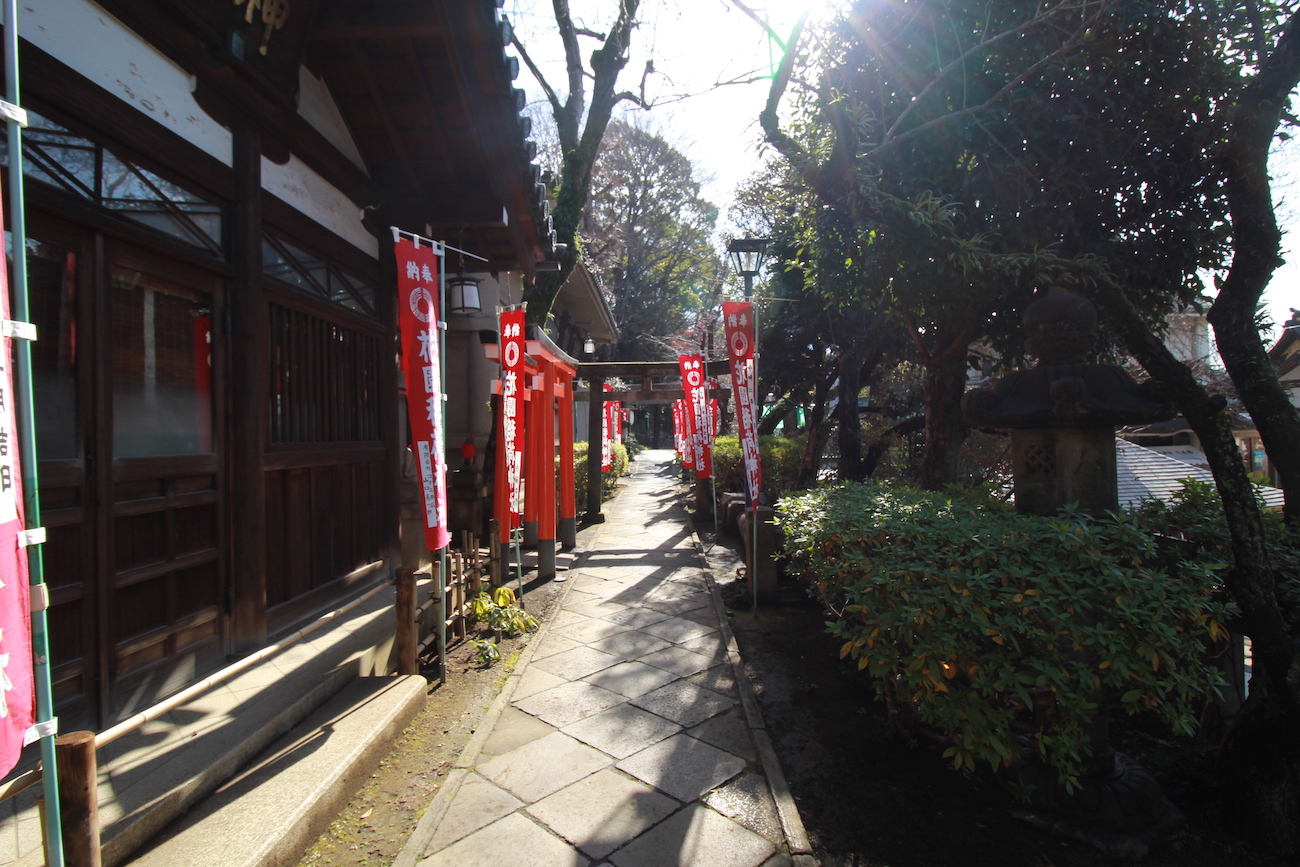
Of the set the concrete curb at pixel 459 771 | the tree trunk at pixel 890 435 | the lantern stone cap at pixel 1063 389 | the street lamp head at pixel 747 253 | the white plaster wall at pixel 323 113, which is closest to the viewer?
the concrete curb at pixel 459 771

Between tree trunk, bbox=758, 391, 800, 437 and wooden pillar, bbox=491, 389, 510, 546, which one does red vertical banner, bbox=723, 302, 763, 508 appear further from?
tree trunk, bbox=758, 391, 800, 437

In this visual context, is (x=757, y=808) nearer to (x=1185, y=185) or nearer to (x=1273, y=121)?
(x=1273, y=121)

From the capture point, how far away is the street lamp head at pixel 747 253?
1060 centimetres

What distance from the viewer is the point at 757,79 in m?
6.96

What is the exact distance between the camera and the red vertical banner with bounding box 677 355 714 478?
11.3 m

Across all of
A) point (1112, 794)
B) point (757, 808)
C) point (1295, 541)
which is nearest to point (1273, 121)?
Answer: point (1295, 541)

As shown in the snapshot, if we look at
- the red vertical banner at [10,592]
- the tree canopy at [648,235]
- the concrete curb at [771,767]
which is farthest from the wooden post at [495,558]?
the tree canopy at [648,235]

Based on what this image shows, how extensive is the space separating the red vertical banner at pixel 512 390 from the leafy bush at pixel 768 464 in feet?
28.2

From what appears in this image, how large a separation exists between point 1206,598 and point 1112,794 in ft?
3.45

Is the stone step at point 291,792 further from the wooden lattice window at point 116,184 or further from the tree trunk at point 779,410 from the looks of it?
the tree trunk at point 779,410

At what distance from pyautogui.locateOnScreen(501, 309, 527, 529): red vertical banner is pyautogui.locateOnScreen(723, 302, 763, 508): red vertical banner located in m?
2.19

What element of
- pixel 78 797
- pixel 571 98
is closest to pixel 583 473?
pixel 571 98

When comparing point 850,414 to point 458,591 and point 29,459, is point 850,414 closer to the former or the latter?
point 458,591

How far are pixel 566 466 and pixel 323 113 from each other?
5.40 metres
